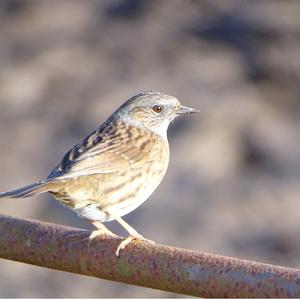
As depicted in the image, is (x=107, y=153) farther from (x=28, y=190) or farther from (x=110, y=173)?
(x=28, y=190)

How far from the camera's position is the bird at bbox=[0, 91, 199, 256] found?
5.90 meters

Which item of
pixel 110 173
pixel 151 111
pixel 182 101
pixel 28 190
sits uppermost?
pixel 182 101

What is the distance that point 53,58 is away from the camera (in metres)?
14.2

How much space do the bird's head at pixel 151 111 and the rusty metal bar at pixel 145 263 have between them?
2.08 metres

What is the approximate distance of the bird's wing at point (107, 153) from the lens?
5.93m

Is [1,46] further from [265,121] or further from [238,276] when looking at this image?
[238,276]

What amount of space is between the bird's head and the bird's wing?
0.09 m

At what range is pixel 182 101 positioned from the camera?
12.8m

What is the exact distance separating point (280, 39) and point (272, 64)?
0.47 metres

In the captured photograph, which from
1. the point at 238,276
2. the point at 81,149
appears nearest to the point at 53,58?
the point at 81,149

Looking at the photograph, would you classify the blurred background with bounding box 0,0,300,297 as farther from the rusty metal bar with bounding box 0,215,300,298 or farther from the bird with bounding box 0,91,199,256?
the rusty metal bar with bounding box 0,215,300,298

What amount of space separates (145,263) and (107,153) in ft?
6.06

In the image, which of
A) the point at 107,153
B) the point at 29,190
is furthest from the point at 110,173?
the point at 29,190

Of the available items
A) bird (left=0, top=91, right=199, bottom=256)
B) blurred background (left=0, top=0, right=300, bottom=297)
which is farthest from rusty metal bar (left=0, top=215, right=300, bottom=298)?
blurred background (left=0, top=0, right=300, bottom=297)
